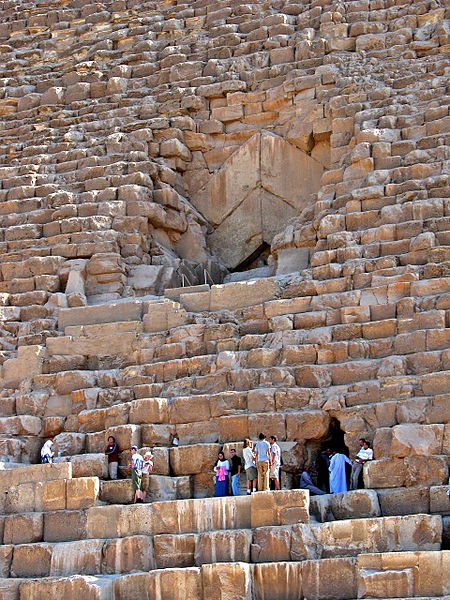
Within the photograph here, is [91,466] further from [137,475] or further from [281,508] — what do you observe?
[281,508]

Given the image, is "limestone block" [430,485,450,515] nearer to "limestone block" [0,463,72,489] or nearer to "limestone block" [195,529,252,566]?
"limestone block" [195,529,252,566]

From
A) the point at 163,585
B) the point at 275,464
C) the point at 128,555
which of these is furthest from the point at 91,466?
the point at 163,585

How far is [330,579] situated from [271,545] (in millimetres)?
736

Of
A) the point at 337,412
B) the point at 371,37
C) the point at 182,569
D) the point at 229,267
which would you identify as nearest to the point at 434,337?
the point at 337,412

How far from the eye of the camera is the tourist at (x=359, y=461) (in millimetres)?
12445

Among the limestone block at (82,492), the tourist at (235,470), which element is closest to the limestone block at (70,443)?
the limestone block at (82,492)

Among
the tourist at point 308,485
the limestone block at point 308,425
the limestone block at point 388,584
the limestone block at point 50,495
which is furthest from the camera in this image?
the limestone block at point 308,425

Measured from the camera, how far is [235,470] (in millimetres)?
12945

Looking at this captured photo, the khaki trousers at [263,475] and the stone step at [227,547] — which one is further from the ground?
the khaki trousers at [263,475]

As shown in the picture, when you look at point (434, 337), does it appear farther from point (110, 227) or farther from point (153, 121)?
point (153, 121)

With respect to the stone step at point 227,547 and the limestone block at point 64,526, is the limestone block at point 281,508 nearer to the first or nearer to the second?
the stone step at point 227,547

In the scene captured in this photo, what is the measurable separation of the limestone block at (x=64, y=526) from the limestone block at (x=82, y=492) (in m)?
0.12

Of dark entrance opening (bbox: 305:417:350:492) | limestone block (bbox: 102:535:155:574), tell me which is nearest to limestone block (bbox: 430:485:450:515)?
dark entrance opening (bbox: 305:417:350:492)

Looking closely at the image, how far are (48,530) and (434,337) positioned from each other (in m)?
4.66
